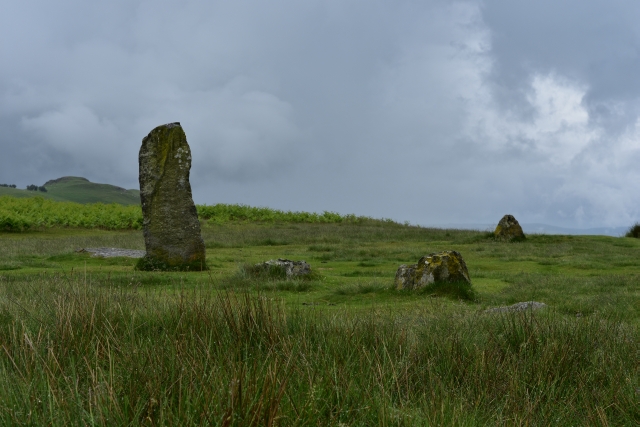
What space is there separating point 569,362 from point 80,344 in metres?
3.72

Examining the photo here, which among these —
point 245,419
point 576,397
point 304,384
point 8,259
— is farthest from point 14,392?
point 8,259

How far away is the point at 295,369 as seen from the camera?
3439mm

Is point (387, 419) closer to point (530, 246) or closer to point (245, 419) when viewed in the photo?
point (245, 419)

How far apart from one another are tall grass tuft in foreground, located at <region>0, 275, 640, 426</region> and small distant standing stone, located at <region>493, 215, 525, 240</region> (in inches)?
716

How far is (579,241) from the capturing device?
24.0 meters

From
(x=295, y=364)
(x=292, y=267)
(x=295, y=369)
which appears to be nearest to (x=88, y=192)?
(x=292, y=267)

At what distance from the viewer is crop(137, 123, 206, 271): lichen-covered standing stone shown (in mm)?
13531

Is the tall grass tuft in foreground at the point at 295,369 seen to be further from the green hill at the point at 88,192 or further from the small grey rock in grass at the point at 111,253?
the green hill at the point at 88,192

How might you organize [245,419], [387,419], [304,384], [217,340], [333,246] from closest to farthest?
[245,419]
[387,419]
[304,384]
[217,340]
[333,246]

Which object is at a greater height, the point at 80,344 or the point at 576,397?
the point at 80,344

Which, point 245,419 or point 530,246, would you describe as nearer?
point 245,419

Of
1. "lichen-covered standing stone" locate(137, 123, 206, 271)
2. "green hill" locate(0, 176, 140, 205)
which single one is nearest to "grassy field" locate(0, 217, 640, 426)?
"lichen-covered standing stone" locate(137, 123, 206, 271)

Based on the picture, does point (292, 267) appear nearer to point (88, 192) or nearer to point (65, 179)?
point (88, 192)

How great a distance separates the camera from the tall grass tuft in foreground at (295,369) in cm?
292
